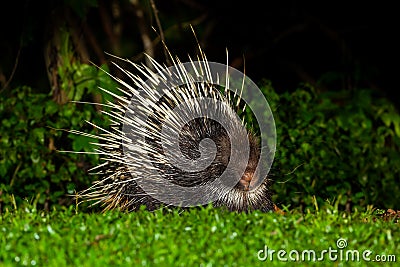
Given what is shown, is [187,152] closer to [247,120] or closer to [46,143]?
[247,120]

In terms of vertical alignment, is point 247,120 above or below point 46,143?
above

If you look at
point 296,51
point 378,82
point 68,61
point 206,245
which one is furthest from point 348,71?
point 206,245

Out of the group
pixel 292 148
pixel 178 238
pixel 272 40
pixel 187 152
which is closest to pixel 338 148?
pixel 292 148

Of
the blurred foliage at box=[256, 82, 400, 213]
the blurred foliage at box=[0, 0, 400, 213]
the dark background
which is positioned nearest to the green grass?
Answer: the blurred foliage at box=[0, 0, 400, 213]

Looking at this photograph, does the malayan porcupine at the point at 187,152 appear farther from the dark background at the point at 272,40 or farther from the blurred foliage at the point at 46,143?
the dark background at the point at 272,40

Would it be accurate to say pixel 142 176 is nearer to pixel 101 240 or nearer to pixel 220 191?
pixel 220 191

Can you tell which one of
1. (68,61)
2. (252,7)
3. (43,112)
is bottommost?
(43,112)
